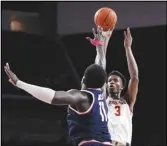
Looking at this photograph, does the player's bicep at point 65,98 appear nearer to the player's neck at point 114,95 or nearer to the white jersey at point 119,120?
the white jersey at point 119,120

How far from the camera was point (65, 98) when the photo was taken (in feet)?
13.5

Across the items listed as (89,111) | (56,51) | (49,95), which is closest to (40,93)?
(49,95)

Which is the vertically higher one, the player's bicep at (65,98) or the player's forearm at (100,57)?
the player's forearm at (100,57)

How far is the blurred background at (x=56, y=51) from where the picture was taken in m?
10.1

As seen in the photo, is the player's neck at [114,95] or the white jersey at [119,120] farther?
the player's neck at [114,95]

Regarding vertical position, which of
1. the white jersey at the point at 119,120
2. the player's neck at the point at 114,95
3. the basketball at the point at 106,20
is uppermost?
the basketball at the point at 106,20

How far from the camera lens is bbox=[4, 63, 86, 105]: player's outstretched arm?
401 centimetres

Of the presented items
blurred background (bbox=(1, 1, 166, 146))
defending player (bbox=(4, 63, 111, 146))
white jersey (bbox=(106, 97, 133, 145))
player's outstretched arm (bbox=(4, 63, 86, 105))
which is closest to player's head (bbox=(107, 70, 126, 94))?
white jersey (bbox=(106, 97, 133, 145))

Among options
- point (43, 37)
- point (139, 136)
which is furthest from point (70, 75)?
point (139, 136)

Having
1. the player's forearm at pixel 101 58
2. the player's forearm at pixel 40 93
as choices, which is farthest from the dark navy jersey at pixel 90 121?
the player's forearm at pixel 101 58

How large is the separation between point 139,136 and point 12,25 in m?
3.36

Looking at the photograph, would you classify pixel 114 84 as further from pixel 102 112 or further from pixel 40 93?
pixel 40 93

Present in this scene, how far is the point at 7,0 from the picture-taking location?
10.2 metres

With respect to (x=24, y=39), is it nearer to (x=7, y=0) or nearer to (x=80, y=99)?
(x=7, y=0)
